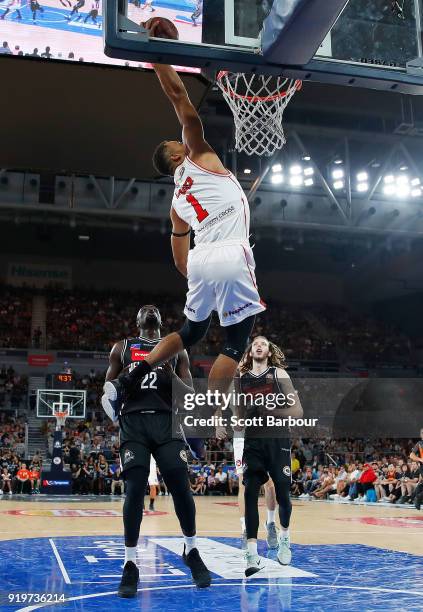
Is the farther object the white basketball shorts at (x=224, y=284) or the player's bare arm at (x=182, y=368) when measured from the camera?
the player's bare arm at (x=182, y=368)

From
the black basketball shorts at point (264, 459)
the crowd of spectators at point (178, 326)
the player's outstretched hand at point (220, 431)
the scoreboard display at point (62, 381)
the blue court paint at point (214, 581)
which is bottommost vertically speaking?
the blue court paint at point (214, 581)

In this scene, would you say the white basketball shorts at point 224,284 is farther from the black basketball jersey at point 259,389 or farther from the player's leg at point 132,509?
the black basketball jersey at point 259,389

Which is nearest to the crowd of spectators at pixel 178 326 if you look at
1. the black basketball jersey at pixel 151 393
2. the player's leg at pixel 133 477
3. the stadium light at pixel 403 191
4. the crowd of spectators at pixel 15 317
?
the crowd of spectators at pixel 15 317

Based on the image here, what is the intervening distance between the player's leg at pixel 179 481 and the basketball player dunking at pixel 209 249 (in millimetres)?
661

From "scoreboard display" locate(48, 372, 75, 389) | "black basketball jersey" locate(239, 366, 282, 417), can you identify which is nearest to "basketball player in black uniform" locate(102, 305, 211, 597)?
"black basketball jersey" locate(239, 366, 282, 417)

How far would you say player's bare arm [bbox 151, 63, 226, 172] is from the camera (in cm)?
422

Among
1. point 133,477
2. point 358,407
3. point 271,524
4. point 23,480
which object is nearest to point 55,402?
point 23,480

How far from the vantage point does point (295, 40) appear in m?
4.15

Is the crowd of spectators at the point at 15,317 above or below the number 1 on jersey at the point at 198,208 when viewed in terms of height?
above

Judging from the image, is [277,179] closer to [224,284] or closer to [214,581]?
[214,581]

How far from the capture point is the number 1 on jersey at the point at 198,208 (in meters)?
4.41

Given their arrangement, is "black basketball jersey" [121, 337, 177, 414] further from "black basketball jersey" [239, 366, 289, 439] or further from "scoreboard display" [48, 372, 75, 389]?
"scoreboard display" [48, 372, 75, 389]

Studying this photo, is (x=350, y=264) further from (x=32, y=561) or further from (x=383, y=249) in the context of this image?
(x=32, y=561)

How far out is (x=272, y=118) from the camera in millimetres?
7398
